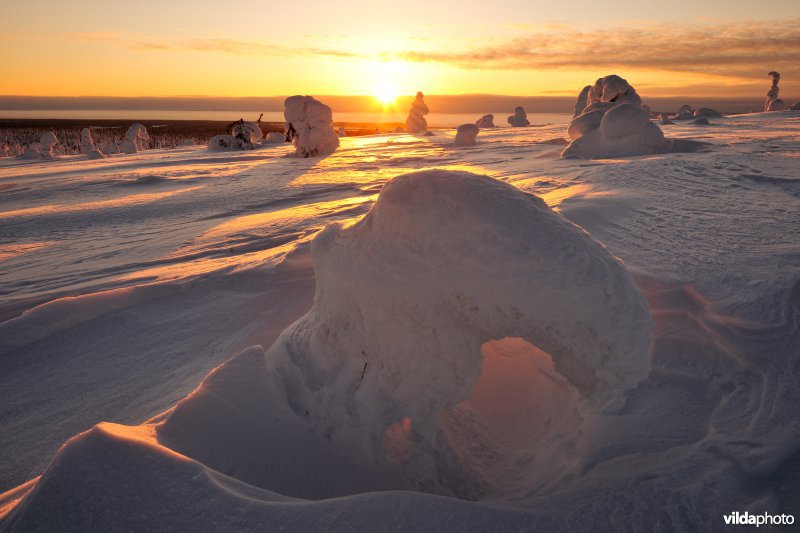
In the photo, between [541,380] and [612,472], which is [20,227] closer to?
[541,380]

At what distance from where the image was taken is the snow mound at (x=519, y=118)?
41750 mm

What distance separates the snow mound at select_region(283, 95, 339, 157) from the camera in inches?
806

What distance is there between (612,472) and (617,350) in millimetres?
597

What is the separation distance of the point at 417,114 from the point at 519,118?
11275mm

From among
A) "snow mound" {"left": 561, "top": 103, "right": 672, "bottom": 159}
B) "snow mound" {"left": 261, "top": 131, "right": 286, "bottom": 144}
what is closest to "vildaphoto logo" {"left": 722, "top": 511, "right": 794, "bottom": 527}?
"snow mound" {"left": 561, "top": 103, "right": 672, "bottom": 159}

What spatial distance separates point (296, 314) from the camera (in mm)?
4602

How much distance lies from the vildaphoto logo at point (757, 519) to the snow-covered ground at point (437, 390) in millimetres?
44

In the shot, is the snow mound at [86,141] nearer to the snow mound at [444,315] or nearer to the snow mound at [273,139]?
the snow mound at [273,139]

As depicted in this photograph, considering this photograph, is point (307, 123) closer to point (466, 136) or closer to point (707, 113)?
point (466, 136)

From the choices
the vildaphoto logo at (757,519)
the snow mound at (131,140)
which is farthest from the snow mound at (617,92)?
the snow mound at (131,140)

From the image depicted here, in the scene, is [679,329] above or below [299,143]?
below

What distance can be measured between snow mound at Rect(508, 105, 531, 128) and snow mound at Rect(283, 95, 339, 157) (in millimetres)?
26834

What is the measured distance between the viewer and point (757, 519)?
1685 mm

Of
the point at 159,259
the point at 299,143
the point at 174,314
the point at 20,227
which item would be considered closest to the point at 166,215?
the point at 20,227
